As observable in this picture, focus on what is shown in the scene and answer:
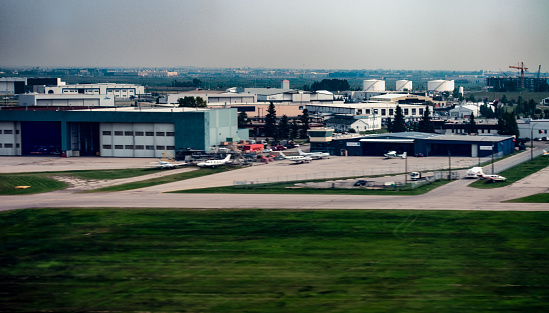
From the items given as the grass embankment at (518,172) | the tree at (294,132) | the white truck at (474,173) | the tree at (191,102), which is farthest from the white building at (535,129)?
the tree at (191,102)

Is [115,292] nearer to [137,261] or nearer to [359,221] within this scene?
[137,261]

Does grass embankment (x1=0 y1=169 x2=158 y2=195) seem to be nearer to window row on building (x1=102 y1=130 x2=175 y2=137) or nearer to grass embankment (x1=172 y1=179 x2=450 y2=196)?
window row on building (x1=102 y1=130 x2=175 y2=137)

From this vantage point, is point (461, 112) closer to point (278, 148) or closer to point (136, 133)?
point (278, 148)

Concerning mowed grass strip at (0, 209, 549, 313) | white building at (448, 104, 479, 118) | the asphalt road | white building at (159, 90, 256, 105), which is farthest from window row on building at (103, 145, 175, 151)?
white building at (448, 104, 479, 118)

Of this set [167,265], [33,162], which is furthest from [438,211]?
[33,162]

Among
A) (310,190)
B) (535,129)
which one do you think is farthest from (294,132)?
(310,190)

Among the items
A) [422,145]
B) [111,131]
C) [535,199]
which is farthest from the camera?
[111,131]

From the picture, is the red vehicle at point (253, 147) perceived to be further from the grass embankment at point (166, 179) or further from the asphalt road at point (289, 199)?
the asphalt road at point (289, 199)

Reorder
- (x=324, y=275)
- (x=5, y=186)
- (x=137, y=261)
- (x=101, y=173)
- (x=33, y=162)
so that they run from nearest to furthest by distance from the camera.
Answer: (x=324, y=275)
(x=137, y=261)
(x=5, y=186)
(x=101, y=173)
(x=33, y=162)
